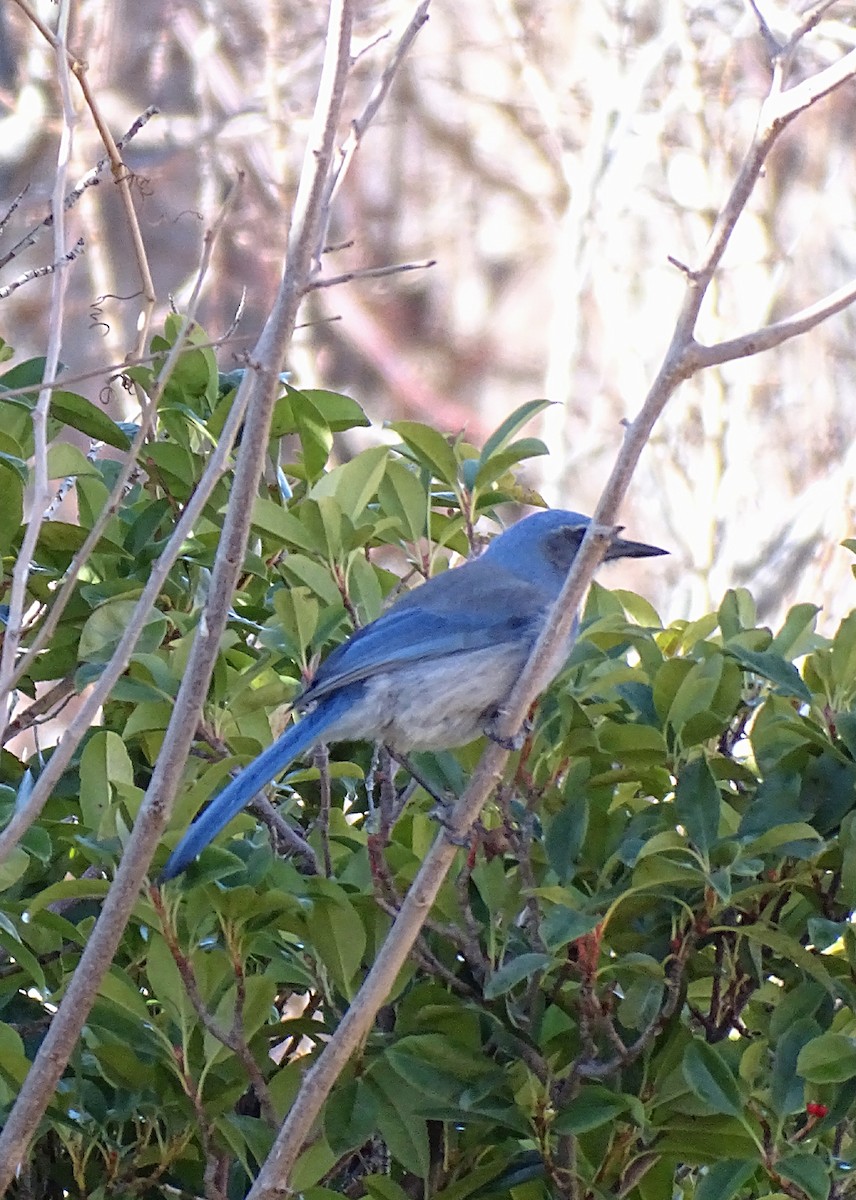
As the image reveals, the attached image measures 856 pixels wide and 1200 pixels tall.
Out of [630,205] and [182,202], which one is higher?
[182,202]

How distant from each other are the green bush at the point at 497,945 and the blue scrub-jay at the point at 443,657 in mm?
123

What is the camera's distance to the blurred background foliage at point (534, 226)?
654 centimetres

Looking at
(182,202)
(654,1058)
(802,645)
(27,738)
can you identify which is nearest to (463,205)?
(182,202)

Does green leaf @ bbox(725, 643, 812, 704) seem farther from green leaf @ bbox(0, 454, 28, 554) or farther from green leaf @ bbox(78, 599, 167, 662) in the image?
green leaf @ bbox(0, 454, 28, 554)

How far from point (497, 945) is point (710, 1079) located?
0.33m

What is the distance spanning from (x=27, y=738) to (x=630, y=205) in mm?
3456

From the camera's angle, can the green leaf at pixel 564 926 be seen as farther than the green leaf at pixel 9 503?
No

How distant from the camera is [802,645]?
237 centimetres

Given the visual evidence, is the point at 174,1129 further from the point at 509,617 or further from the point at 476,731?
the point at 509,617

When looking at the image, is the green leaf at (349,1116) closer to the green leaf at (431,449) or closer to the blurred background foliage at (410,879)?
the blurred background foliage at (410,879)

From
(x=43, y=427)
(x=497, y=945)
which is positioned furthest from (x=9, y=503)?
(x=497, y=945)

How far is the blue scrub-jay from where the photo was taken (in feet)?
8.01

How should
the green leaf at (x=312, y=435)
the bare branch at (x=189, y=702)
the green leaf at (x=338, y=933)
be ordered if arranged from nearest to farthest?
the bare branch at (x=189, y=702) → the green leaf at (x=338, y=933) → the green leaf at (x=312, y=435)

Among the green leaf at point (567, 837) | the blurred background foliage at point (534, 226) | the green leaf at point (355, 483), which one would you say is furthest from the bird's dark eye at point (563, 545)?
the blurred background foliage at point (534, 226)
